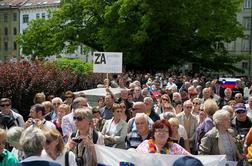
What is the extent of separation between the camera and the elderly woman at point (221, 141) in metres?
7.62

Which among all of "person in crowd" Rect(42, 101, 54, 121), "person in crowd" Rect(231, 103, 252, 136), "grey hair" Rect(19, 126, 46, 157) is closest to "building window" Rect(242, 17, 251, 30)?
"person in crowd" Rect(42, 101, 54, 121)

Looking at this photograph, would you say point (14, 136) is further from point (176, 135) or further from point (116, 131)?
point (176, 135)

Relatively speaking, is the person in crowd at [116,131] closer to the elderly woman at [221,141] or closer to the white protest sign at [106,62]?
the elderly woman at [221,141]

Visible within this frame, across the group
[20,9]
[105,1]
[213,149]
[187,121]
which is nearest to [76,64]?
[105,1]

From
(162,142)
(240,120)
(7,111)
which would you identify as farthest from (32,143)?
(7,111)

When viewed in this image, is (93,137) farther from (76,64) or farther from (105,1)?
(105,1)

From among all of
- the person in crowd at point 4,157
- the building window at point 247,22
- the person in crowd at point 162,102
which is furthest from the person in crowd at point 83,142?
the building window at point 247,22

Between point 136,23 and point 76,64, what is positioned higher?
point 136,23

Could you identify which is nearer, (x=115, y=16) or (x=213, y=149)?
(x=213, y=149)

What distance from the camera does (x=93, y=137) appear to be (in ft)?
23.4

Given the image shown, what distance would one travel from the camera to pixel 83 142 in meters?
6.54

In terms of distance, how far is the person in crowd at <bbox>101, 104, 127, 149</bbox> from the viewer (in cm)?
832

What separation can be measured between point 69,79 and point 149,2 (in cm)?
1875

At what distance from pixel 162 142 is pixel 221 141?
143 centimetres
